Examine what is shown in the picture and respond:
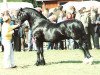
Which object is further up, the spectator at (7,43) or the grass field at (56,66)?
the spectator at (7,43)

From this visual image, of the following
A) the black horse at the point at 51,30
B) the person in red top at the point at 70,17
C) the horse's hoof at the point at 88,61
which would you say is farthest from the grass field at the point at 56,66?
the person in red top at the point at 70,17

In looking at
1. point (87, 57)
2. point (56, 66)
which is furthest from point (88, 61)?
point (56, 66)

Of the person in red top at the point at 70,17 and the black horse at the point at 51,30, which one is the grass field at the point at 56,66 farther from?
the person in red top at the point at 70,17

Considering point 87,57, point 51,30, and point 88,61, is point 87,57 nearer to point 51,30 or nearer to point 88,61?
point 88,61

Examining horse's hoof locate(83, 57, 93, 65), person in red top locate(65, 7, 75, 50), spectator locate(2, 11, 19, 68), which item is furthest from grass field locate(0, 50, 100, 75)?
person in red top locate(65, 7, 75, 50)

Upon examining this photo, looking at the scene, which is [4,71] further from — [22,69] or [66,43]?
[66,43]

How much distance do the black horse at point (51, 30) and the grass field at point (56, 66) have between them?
2.03 ft

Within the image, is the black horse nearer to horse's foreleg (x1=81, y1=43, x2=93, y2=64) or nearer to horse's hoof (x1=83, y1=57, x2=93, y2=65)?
horse's foreleg (x1=81, y1=43, x2=93, y2=64)

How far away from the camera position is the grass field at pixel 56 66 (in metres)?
16.0

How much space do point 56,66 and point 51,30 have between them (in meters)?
1.45

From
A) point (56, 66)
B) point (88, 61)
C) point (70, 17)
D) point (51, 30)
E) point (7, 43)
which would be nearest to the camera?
point (7, 43)

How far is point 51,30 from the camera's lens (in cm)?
1808

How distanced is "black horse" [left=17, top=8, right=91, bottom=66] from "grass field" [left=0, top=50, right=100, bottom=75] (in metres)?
0.62

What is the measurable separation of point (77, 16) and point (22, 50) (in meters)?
3.44
